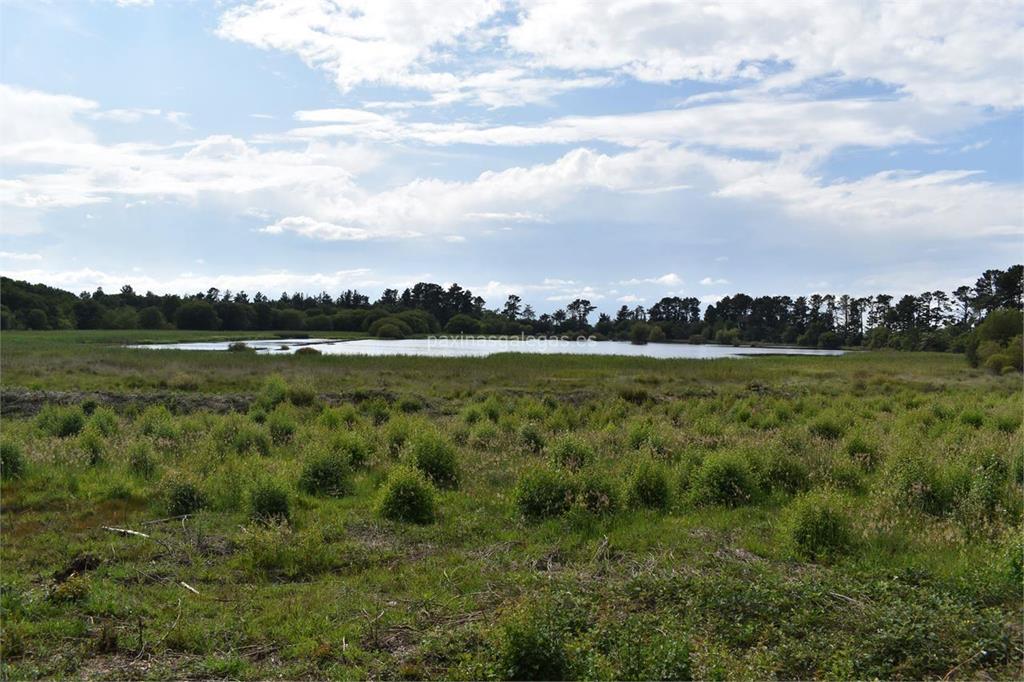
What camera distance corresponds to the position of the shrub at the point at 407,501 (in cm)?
1053

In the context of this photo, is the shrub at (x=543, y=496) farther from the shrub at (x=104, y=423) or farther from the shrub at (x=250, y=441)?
the shrub at (x=104, y=423)

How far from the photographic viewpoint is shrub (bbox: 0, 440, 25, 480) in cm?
1280

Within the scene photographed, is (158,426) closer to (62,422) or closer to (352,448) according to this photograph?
(62,422)

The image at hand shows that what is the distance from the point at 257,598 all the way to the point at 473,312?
175346 millimetres

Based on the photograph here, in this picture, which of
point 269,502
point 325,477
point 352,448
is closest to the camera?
point 269,502

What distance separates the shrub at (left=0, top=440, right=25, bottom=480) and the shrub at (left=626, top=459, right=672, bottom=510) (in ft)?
38.1

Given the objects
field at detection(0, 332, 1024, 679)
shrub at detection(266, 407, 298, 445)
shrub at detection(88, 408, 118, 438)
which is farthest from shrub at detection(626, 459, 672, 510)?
shrub at detection(88, 408, 118, 438)

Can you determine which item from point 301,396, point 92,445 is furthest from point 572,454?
point 301,396

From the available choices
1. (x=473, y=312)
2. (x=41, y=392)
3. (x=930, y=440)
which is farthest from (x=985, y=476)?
(x=473, y=312)

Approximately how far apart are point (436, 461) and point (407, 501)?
2437 mm

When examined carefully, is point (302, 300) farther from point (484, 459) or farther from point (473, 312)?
point (484, 459)

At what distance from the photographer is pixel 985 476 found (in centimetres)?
1042

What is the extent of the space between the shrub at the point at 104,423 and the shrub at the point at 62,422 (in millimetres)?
373

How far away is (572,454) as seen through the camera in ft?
44.9
